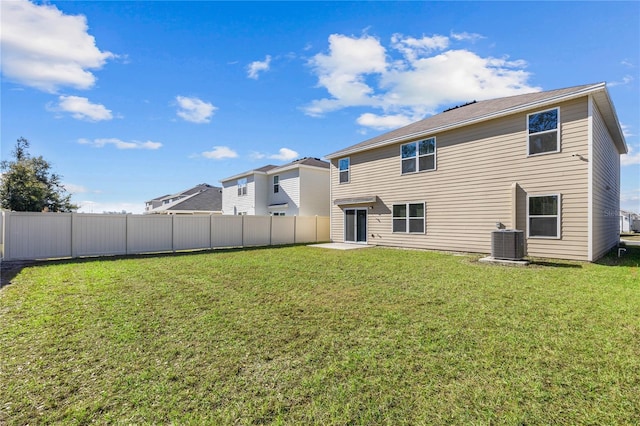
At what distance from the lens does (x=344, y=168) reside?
16375 mm

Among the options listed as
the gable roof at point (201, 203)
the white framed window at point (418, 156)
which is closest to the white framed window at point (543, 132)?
the white framed window at point (418, 156)

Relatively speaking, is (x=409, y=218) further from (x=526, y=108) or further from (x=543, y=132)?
(x=526, y=108)

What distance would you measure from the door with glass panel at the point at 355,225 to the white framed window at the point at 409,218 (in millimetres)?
1976

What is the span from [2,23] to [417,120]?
15360mm

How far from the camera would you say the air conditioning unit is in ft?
27.0

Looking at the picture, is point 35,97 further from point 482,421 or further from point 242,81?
point 482,421

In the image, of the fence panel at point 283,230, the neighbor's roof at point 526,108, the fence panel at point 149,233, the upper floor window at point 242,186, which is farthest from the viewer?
the upper floor window at point 242,186

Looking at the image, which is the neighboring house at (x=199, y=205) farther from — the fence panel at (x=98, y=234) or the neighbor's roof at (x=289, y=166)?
the fence panel at (x=98, y=234)

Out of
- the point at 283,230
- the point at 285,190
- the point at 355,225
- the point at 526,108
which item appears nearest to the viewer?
the point at 526,108

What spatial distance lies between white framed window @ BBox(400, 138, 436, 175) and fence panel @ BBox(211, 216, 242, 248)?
8727 millimetres

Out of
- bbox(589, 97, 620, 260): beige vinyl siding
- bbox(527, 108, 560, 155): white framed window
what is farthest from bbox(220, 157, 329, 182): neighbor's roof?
bbox(589, 97, 620, 260): beige vinyl siding

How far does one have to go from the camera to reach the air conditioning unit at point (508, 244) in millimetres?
8219

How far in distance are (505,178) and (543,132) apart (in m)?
1.76

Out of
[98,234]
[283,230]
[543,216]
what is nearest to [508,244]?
[543,216]
